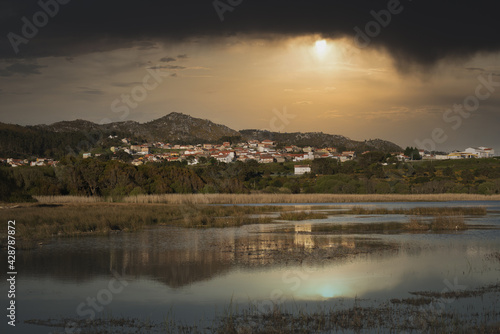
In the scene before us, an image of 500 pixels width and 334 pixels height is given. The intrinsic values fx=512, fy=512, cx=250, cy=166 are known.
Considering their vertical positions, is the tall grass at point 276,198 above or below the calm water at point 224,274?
below

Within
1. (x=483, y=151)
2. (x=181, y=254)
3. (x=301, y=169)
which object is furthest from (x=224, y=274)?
(x=483, y=151)

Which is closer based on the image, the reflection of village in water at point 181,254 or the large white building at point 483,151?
the reflection of village in water at point 181,254

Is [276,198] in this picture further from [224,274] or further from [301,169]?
[301,169]

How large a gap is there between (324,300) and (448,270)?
5543 millimetres

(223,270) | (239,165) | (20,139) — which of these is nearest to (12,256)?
(223,270)

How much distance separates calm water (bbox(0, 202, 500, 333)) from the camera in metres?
12.3

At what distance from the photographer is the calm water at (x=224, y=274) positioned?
12305 millimetres

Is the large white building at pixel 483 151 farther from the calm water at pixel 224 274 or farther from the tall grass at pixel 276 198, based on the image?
the calm water at pixel 224 274

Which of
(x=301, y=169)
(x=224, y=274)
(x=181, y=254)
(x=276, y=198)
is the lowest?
(x=276, y=198)

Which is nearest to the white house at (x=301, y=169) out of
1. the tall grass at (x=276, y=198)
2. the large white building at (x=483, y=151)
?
the tall grass at (x=276, y=198)

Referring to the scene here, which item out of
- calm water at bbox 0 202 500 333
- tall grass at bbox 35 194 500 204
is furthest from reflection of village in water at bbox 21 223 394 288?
tall grass at bbox 35 194 500 204

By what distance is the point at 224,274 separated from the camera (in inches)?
625

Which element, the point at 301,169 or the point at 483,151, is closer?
the point at 301,169

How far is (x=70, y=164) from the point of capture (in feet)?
208
